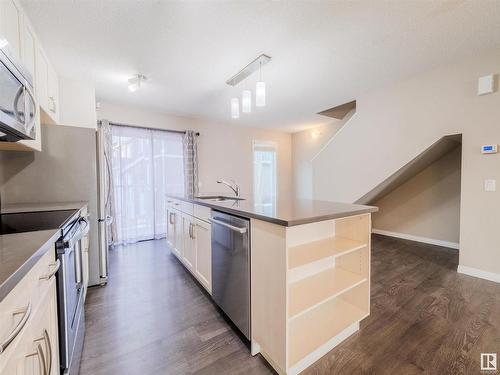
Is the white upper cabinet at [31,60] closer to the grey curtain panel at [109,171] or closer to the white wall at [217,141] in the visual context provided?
the grey curtain panel at [109,171]

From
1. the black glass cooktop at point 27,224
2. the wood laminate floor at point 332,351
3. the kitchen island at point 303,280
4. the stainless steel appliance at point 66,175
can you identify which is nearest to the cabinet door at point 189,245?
the wood laminate floor at point 332,351

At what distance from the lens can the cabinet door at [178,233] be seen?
2596 mm

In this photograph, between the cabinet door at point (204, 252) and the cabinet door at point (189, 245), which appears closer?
the cabinet door at point (204, 252)

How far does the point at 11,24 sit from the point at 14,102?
2.44 feet

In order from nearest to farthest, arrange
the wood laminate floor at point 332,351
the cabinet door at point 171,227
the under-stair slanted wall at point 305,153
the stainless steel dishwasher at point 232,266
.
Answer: the wood laminate floor at point 332,351 → the stainless steel dishwasher at point 232,266 → the cabinet door at point 171,227 → the under-stair slanted wall at point 305,153

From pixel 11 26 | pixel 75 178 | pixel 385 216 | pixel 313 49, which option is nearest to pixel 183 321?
pixel 75 178

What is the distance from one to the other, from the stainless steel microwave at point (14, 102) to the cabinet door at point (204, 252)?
A: 1.35m

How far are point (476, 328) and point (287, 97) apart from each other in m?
3.28

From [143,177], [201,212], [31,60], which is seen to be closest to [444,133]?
[201,212]

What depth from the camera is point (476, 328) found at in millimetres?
1595

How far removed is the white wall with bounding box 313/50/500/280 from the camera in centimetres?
233

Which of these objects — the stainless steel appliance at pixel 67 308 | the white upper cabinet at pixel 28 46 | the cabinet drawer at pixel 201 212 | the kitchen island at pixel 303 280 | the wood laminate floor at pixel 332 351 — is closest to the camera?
the stainless steel appliance at pixel 67 308

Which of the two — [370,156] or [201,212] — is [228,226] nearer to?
[201,212]

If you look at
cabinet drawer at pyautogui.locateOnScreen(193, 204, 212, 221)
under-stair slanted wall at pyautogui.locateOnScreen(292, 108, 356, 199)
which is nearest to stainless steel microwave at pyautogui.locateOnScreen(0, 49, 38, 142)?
cabinet drawer at pyautogui.locateOnScreen(193, 204, 212, 221)
